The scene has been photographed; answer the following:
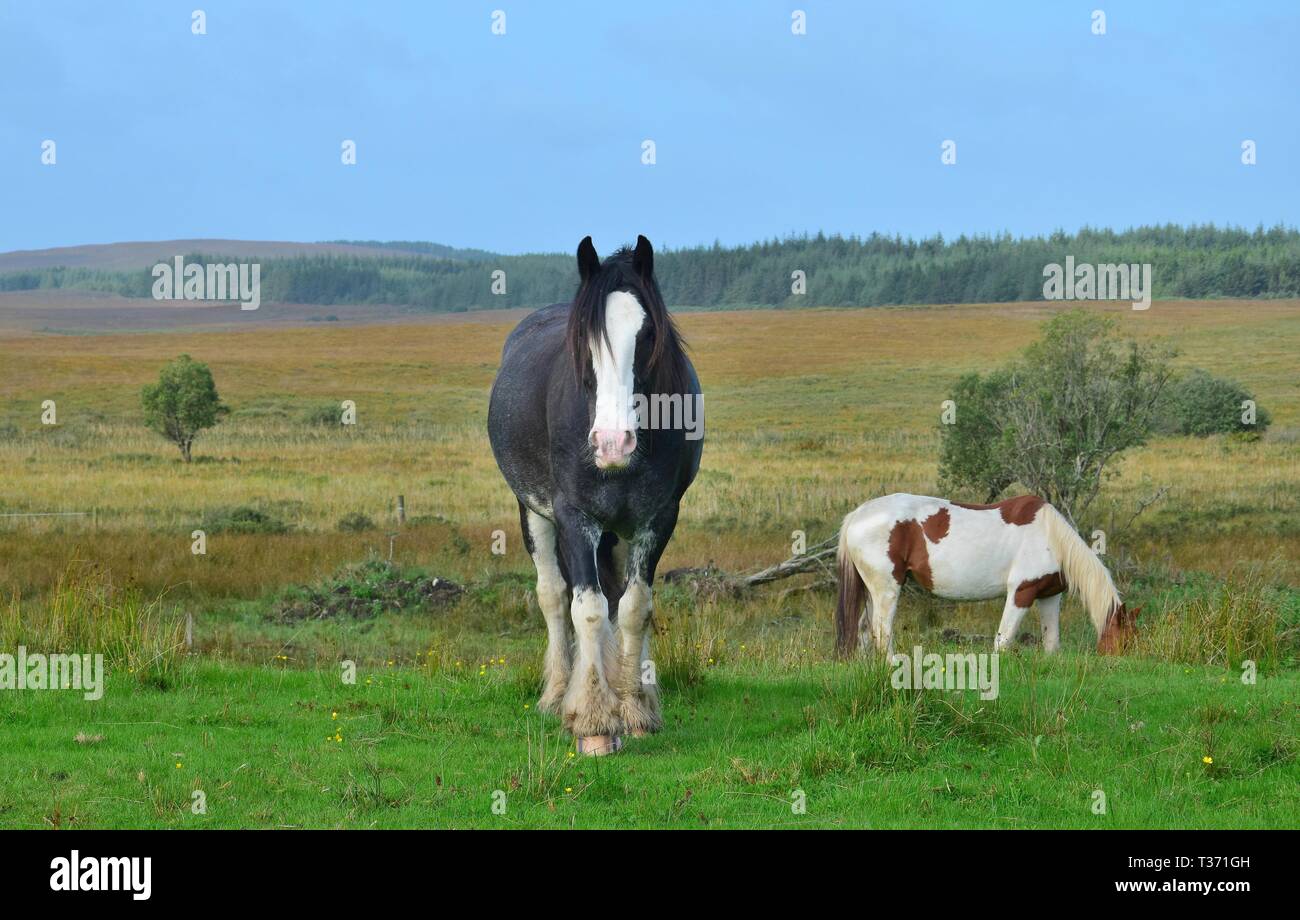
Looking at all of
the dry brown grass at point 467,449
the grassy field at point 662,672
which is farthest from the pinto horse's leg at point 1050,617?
the dry brown grass at point 467,449

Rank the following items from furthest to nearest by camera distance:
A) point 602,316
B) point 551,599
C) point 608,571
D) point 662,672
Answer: point 608,571, point 551,599, point 662,672, point 602,316

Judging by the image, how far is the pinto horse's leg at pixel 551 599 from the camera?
378 inches

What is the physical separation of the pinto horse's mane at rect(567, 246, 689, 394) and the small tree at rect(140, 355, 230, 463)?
3934 centimetres

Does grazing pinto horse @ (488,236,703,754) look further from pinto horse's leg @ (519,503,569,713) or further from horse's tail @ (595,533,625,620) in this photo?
horse's tail @ (595,533,625,620)

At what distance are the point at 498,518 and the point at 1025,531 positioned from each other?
17732 mm

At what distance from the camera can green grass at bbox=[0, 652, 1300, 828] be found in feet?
22.6

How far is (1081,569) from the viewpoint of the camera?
45.1ft

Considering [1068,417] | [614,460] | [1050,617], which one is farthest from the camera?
[1068,417]

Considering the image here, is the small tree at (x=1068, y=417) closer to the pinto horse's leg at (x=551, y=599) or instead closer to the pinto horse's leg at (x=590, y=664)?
the pinto horse's leg at (x=551, y=599)

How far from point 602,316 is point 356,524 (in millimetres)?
22040

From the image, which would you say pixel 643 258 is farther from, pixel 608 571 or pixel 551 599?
pixel 551 599

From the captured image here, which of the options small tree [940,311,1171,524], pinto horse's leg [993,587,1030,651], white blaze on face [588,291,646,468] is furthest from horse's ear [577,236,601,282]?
small tree [940,311,1171,524]

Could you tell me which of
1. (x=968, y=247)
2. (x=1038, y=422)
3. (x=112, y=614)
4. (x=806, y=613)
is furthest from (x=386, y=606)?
(x=968, y=247)

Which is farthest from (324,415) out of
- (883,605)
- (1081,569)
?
(1081,569)
